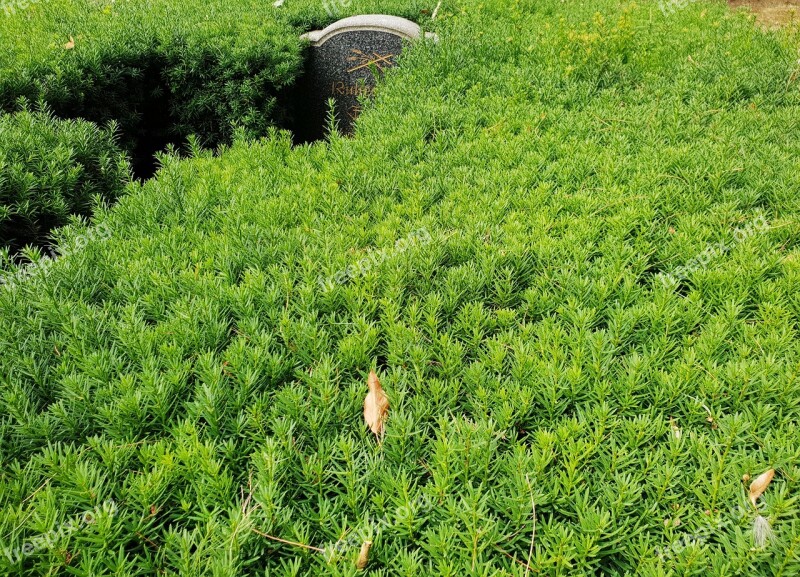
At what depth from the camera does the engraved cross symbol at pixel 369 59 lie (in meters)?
6.53

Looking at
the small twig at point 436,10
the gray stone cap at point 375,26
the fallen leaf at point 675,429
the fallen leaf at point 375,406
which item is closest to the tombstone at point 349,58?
the gray stone cap at point 375,26

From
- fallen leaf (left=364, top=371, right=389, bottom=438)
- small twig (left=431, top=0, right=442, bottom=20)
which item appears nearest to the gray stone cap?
small twig (left=431, top=0, right=442, bottom=20)

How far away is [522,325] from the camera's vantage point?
7.28ft

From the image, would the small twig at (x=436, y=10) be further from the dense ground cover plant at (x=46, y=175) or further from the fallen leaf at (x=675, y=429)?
the fallen leaf at (x=675, y=429)

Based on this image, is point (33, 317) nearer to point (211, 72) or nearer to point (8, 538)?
point (8, 538)

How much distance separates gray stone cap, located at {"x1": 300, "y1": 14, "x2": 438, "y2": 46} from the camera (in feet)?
20.8

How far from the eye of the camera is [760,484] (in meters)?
1.55

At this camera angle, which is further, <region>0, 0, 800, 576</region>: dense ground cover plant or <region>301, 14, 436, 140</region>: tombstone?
<region>301, 14, 436, 140</region>: tombstone

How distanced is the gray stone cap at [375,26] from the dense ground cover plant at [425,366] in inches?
125

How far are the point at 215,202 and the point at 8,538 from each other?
2208 millimetres

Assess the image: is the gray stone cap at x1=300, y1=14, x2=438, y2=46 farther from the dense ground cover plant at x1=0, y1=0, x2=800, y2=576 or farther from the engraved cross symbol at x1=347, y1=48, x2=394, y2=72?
the dense ground cover plant at x1=0, y1=0, x2=800, y2=576

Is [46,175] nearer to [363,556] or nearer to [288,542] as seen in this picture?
[288,542]

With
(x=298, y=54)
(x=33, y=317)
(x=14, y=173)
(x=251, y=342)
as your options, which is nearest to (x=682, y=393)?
(x=251, y=342)

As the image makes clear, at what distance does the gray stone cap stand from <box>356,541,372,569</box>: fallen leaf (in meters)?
5.84
